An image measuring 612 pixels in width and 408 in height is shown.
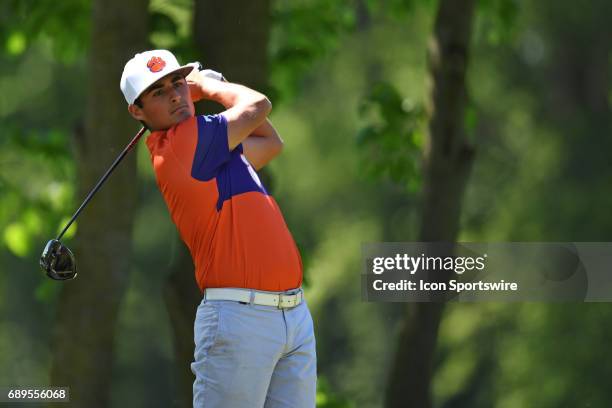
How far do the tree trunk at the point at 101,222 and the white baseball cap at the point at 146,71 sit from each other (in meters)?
2.72

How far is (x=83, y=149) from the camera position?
27.0 feet

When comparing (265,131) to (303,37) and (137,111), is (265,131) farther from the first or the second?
(303,37)

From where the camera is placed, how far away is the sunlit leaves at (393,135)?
10.7 meters

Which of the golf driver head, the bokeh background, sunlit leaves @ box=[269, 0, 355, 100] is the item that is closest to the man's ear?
the golf driver head

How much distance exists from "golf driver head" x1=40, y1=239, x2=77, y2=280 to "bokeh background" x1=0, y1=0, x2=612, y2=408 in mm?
2404

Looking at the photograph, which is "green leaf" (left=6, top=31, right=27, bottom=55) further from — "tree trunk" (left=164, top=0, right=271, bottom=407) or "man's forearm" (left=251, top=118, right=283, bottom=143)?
"man's forearm" (left=251, top=118, right=283, bottom=143)

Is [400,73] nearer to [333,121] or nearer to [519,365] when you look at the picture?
[333,121]

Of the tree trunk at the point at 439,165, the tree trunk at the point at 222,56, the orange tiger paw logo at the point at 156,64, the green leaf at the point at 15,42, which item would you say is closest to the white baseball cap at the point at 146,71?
the orange tiger paw logo at the point at 156,64

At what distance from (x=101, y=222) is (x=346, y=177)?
14.6 m

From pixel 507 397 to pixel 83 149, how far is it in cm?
989

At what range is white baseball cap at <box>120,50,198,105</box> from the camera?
5.35 metres

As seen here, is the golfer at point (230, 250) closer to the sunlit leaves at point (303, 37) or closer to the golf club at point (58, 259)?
the golf club at point (58, 259)

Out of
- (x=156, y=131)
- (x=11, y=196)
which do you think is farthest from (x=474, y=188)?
(x=156, y=131)

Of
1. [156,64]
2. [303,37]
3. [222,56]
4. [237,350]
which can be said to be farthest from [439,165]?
[237,350]
